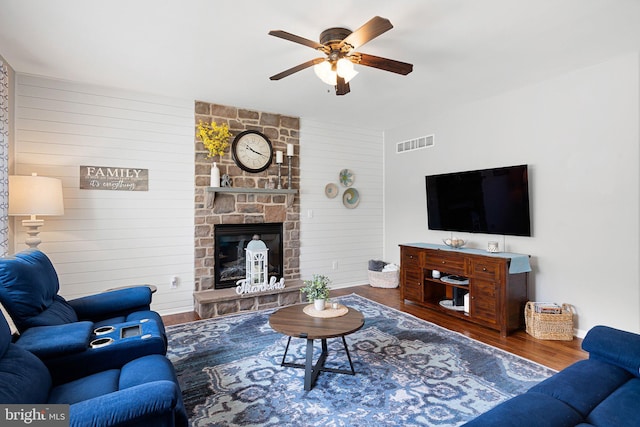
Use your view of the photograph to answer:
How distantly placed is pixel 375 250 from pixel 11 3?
16.4ft

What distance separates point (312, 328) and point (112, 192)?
9.27 ft

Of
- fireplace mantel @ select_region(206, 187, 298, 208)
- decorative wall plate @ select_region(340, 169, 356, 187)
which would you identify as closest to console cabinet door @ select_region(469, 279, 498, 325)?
decorative wall plate @ select_region(340, 169, 356, 187)

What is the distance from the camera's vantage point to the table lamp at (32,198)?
A: 2850 millimetres

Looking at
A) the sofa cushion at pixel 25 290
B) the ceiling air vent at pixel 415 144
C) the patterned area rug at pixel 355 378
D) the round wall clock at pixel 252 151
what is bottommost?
the patterned area rug at pixel 355 378

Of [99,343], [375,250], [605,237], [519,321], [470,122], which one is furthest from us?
[375,250]

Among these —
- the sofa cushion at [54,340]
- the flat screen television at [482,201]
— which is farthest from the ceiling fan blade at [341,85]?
the sofa cushion at [54,340]

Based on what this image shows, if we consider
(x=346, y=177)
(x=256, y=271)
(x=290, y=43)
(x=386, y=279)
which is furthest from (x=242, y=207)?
(x=386, y=279)

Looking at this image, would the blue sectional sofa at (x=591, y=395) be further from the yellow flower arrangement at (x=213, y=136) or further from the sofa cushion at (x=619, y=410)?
the yellow flower arrangement at (x=213, y=136)

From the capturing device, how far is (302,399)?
2.20m

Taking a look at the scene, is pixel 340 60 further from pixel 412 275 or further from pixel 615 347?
pixel 412 275

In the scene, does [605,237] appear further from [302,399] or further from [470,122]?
[302,399]

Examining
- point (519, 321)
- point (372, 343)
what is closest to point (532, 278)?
point (519, 321)

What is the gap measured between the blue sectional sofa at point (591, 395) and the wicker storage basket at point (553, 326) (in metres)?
1.41

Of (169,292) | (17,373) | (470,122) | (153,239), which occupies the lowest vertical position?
(169,292)
